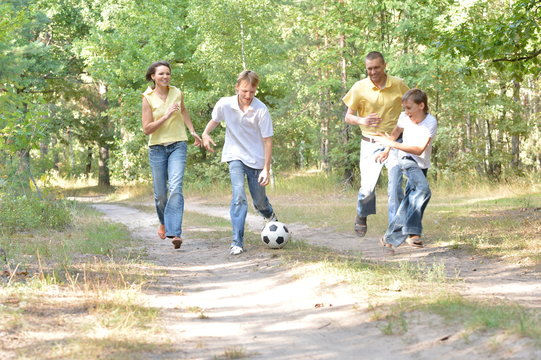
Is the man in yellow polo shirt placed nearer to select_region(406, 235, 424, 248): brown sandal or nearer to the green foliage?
select_region(406, 235, 424, 248): brown sandal

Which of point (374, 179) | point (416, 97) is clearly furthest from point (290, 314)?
point (374, 179)

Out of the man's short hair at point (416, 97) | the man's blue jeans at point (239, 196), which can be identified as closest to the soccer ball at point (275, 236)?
the man's blue jeans at point (239, 196)

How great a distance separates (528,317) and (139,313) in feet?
8.40

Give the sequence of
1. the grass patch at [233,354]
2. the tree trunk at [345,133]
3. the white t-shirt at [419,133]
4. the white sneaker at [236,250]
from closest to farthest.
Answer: the grass patch at [233,354] < the white t-shirt at [419,133] < the white sneaker at [236,250] < the tree trunk at [345,133]

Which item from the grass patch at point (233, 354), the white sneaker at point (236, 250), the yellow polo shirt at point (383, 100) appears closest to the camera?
the grass patch at point (233, 354)

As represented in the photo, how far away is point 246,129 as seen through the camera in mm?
7973

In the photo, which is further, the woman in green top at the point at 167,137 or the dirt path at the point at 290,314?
the woman in green top at the point at 167,137

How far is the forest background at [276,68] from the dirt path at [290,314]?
508 centimetres

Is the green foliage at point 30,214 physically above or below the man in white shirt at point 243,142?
below

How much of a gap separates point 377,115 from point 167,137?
2.71 metres

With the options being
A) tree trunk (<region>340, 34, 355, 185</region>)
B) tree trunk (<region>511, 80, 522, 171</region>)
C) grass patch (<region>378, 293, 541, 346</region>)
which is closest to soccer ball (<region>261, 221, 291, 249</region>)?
grass patch (<region>378, 293, 541, 346</region>)

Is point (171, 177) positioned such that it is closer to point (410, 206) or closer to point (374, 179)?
point (374, 179)

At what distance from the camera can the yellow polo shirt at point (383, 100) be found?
820 cm

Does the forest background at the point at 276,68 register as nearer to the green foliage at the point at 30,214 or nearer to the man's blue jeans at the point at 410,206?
the green foliage at the point at 30,214
